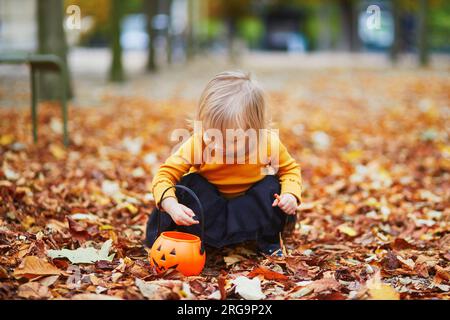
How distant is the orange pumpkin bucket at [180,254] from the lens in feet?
9.40

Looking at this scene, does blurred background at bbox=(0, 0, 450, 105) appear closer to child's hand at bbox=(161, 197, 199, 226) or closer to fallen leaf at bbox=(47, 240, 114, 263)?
child's hand at bbox=(161, 197, 199, 226)

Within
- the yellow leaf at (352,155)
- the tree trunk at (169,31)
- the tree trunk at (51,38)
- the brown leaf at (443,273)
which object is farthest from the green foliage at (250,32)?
the brown leaf at (443,273)

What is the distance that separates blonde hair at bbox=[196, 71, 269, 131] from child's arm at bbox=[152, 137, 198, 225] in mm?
201

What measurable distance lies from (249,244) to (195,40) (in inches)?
1167

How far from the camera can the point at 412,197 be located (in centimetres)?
470

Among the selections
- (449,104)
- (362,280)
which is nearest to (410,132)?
(449,104)

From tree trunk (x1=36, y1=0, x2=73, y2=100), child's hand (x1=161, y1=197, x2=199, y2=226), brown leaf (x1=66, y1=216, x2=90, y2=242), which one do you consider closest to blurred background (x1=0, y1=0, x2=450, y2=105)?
tree trunk (x1=36, y1=0, x2=73, y2=100)

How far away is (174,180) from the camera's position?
3.26m

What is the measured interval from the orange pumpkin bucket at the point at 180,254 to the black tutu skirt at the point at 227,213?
230 mm

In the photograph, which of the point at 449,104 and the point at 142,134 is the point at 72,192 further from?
the point at 449,104

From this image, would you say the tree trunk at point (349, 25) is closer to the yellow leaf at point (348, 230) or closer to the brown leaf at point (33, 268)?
the yellow leaf at point (348, 230)

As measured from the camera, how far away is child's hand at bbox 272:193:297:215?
311 centimetres

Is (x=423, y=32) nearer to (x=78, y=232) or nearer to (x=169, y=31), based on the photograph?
(x=169, y=31)
